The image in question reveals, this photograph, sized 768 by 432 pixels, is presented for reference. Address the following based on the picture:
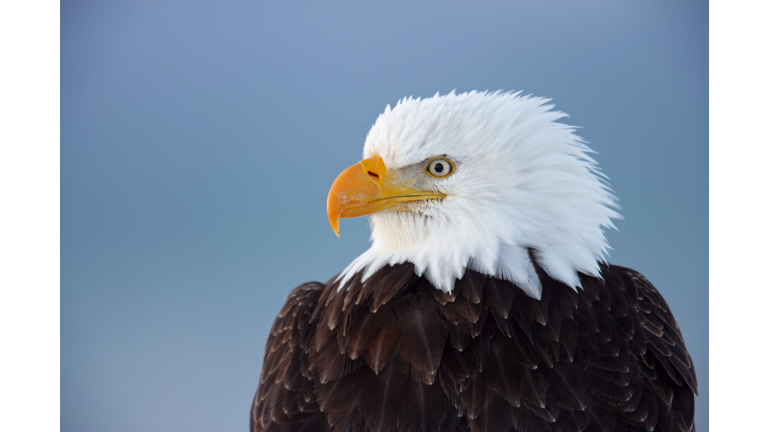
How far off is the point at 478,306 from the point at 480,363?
21 centimetres

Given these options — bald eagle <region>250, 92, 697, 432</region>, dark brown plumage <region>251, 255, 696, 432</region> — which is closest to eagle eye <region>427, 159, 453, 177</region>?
bald eagle <region>250, 92, 697, 432</region>

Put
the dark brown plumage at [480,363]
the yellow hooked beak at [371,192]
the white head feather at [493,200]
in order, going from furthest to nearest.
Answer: the yellow hooked beak at [371,192], the white head feather at [493,200], the dark brown plumage at [480,363]

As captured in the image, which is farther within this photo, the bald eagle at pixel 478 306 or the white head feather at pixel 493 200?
the white head feather at pixel 493 200

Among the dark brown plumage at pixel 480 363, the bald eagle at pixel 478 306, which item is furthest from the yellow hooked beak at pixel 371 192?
the dark brown plumage at pixel 480 363

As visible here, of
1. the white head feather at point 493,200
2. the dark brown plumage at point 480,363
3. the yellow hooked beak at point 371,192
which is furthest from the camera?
the yellow hooked beak at point 371,192

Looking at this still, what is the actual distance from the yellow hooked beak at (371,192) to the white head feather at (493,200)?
0.15 ft

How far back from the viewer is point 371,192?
2.28 m

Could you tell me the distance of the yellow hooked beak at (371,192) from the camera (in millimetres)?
2270

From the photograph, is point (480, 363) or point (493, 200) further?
point (493, 200)

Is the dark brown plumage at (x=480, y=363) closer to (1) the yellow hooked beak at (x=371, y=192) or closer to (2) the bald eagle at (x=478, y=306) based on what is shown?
(2) the bald eagle at (x=478, y=306)

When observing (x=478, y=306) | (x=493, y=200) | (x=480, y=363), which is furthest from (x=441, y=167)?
(x=480, y=363)

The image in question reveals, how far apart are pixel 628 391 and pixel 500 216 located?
30.1 inches

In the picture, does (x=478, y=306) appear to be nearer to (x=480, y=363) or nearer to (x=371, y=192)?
(x=480, y=363)

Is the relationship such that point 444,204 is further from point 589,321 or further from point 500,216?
point 589,321
